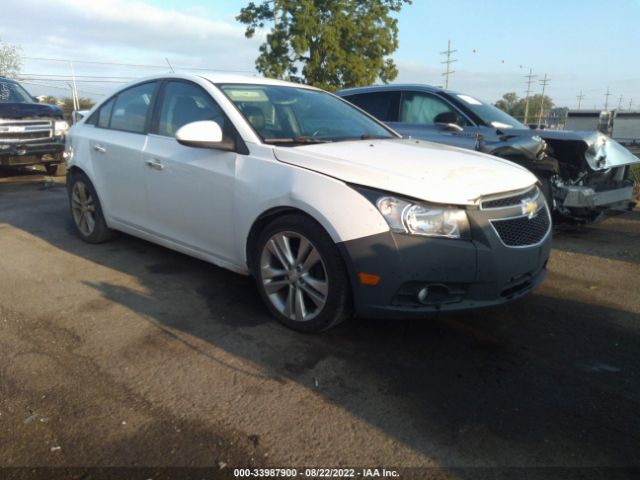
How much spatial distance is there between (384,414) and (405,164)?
4.98 ft

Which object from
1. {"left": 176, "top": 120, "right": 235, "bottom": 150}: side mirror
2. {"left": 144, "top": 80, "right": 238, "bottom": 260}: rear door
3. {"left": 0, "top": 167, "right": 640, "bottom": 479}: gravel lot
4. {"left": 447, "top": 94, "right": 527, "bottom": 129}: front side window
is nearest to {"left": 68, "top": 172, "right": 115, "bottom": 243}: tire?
{"left": 0, "top": 167, "right": 640, "bottom": 479}: gravel lot

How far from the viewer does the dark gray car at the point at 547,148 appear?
5617mm

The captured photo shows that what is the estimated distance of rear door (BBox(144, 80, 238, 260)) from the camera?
3.76 meters

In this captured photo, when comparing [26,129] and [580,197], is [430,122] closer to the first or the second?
[580,197]

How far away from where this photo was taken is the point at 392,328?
3539mm

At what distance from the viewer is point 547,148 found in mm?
6086

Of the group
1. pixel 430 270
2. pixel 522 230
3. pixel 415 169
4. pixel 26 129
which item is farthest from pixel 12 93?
pixel 522 230

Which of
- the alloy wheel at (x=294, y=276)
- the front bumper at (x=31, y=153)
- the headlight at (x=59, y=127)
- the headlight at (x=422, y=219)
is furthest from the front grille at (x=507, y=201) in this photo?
the headlight at (x=59, y=127)

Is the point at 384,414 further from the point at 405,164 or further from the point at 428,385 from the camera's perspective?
the point at 405,164

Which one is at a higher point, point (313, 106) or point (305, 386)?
point (313, 106)

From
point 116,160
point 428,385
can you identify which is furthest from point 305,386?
point 116,160

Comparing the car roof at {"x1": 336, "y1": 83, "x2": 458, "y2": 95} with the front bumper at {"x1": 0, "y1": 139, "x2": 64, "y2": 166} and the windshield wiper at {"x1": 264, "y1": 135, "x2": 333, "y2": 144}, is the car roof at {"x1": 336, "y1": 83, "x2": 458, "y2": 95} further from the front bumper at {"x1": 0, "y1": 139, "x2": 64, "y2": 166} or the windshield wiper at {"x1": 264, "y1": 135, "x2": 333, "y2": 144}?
the front bumper at {"x1": 0, "y1": 139, "x2": 64, "y2": 166}

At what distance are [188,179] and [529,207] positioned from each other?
2415 millimetres

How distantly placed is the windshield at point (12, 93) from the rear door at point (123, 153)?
6.22 m
